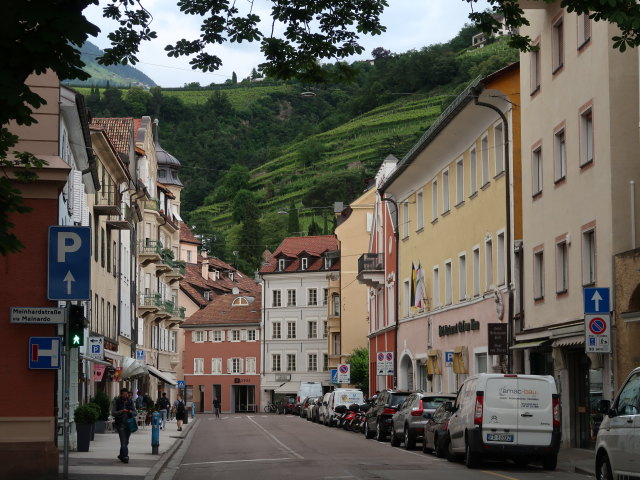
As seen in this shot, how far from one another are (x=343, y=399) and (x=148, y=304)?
18643 mm

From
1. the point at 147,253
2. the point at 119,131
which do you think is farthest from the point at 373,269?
the point at 119,131

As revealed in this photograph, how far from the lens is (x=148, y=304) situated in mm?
70938

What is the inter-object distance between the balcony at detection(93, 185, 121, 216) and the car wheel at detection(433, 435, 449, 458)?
21.7 metres

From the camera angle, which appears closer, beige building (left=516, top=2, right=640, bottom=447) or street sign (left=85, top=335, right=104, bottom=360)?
beige building (left=516, top=2, right=640, bottom=447)

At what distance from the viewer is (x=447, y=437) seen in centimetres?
2736

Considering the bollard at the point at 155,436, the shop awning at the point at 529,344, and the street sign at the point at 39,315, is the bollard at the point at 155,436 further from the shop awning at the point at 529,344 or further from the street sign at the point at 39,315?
the street sign at the point at 39,315

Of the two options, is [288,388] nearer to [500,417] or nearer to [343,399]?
[343,399]

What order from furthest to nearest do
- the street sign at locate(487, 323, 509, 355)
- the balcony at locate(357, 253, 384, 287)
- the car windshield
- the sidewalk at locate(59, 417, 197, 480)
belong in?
the balcony at locate(357, 253, 384, 287) → the street sign at locate(487, 323, 509, 355) → the car windshield → the sidewalk at locate(59, 417, 197, 480)

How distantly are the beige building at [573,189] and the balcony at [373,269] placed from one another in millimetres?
28798

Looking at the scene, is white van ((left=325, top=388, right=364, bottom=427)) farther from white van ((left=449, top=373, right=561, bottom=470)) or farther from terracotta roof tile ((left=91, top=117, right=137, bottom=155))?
white van ((left=449, top=373, right=561, bottom=470))

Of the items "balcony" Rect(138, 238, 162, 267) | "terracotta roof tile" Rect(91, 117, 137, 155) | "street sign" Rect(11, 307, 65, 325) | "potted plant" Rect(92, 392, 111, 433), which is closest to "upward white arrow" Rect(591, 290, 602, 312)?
"street sign" Rect(11, 307, 65, 325)

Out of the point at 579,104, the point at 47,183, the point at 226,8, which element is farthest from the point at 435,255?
the point at 226,8

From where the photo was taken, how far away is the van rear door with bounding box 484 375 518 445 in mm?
23797

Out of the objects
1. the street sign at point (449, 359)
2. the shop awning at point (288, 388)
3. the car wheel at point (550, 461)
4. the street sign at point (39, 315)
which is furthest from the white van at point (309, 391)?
the street sign at point (39, 315)
